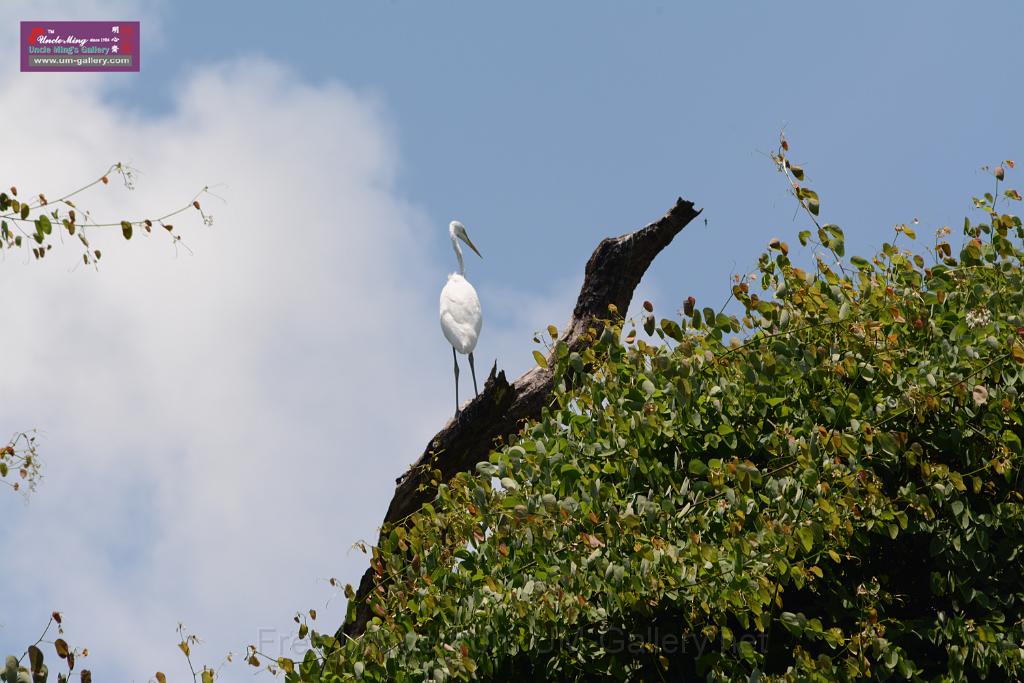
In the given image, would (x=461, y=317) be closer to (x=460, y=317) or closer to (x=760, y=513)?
(x=460, y=317)

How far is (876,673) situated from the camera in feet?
17.0

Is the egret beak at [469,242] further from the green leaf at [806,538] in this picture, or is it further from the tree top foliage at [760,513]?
the green leaf at [806,538]

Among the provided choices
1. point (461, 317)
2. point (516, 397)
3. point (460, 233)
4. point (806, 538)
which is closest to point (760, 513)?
point (806, 538)

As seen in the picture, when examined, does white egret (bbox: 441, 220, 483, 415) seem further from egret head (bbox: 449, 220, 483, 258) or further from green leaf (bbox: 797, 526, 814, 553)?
green leaf (bbox: 797, 526, 814, 553)

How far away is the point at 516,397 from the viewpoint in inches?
368

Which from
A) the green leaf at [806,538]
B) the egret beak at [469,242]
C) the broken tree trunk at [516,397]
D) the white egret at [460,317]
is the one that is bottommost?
the green leaf at [806,538]

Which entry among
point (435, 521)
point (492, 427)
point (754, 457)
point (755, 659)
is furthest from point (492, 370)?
point (755, 659)

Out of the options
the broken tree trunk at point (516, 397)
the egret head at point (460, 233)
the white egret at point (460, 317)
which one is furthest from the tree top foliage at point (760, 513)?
the egret head at point (460, 233)

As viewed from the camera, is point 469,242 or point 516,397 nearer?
point 516,397

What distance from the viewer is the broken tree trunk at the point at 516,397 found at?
9.15 meters

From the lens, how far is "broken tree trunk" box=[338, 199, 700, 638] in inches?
360

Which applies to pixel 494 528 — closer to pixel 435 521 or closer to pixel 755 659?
pixel 435 521

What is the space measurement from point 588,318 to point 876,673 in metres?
4.81

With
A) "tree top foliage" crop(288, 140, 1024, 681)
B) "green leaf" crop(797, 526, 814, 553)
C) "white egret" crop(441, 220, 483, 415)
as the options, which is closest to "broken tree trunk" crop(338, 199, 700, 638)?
"white egret" crop(441, 220, 483, 415)
